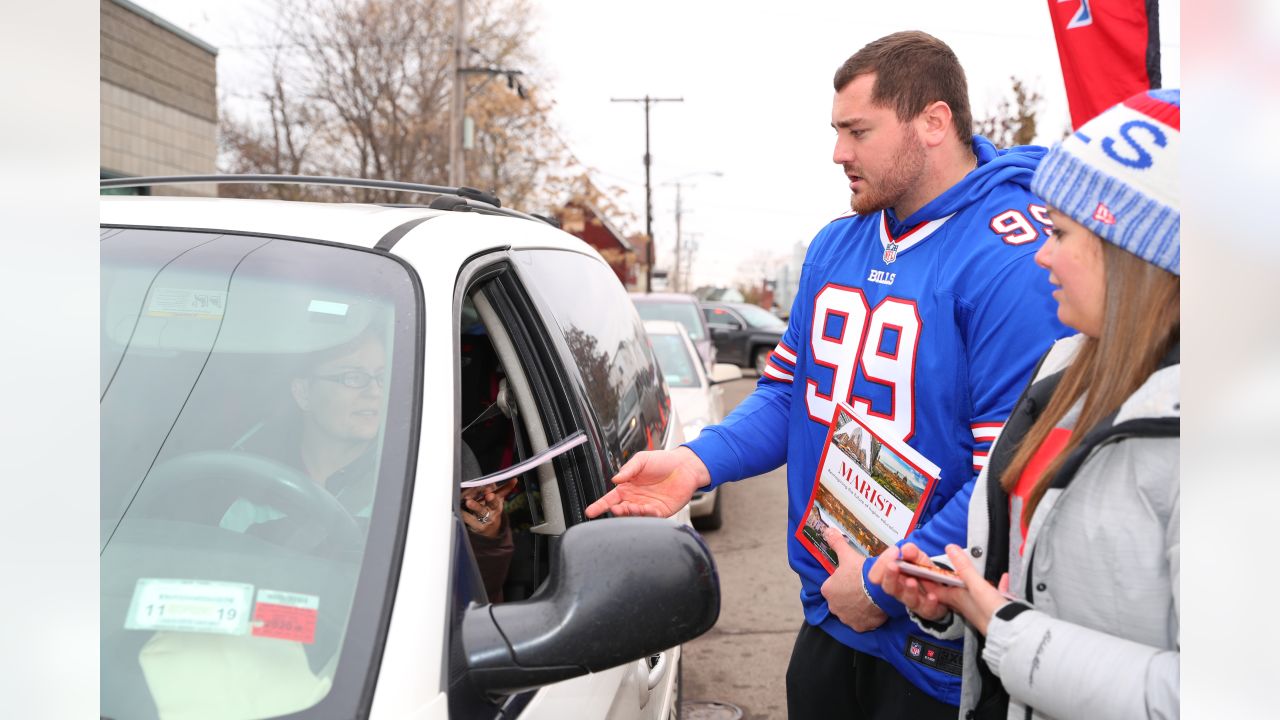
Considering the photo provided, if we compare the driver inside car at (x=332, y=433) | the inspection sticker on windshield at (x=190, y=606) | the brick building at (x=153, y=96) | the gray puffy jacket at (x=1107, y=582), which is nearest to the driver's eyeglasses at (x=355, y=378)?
the driver inside car at (x=332, y=433)

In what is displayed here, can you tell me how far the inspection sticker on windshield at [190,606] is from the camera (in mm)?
1304

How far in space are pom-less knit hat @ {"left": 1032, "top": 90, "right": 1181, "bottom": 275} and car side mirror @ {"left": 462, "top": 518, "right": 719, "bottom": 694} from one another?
27.8 inches

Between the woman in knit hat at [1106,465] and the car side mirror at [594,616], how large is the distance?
43cm

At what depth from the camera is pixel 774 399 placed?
2.69 meters

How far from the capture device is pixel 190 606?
4.34ft

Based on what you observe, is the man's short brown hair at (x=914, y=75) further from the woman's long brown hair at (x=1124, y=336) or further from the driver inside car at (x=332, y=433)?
the driver inside car at (x=332, y=433)

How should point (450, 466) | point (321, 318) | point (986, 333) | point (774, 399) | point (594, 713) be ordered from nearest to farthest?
point (450, 466) < point (321, 318) < point (594, 713) < point (986, 333) < point (774, 399)

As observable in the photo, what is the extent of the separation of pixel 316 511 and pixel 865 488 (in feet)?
4.10

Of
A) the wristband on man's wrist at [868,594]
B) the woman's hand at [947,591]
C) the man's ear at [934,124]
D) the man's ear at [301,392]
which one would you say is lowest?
the wristband on man's wrist at [868,594]

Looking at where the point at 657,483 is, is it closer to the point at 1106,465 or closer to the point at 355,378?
the point at 355,378
